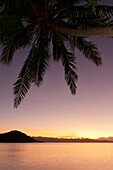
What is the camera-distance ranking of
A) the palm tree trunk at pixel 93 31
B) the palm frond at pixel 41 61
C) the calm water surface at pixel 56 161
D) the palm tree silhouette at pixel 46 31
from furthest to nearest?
the calm water surface at pixel 56 161
the palm frond at pixel 41 61
the palm tree silhouette at pixel 46 31
the palm tree trunk at pixel 93 31

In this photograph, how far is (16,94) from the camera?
9.59m

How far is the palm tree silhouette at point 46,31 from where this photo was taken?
266 inches

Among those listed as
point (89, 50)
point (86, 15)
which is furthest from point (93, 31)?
point (89, 50)

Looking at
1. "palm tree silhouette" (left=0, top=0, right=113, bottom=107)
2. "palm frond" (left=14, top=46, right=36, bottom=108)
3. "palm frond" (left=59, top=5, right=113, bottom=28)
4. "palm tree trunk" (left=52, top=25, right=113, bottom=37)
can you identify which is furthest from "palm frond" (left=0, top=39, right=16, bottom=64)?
"palm tree trunk" (left=52, top=25, right=113, bottom=37)

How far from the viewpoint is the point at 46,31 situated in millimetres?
7809

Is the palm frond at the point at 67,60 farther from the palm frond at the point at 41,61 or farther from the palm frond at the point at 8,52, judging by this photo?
the palm frond at the point at 8,52

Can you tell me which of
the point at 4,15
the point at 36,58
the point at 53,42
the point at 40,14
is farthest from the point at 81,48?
the point at 4,15

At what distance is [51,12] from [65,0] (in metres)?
0.54

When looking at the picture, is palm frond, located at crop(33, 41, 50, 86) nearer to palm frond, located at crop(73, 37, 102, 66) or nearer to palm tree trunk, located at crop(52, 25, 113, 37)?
palm frond, located at crop(73, 37, 102, 66)

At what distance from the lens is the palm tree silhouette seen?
22.2 ft

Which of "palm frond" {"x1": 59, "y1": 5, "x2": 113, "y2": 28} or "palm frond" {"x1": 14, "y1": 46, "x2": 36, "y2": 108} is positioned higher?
"palm frond" {"x1": 59, "y1": 5, "x2": 113, "y2": 28}

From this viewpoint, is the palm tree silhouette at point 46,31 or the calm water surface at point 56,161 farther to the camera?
the calm water surface at point 56,161

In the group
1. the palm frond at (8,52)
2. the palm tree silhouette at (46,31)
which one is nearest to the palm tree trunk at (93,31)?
the palm tree silhouette at (46,31)

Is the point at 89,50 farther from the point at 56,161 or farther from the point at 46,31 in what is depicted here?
the point at 56,161
